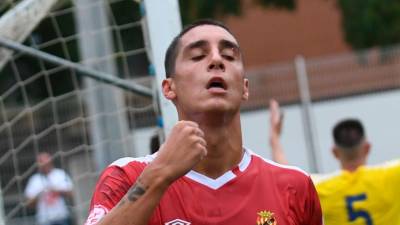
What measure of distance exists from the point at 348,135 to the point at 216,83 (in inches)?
127

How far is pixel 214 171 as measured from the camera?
11.8 ft

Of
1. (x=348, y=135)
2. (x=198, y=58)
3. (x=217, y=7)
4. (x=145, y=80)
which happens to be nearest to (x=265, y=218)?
(x=198, y=58)

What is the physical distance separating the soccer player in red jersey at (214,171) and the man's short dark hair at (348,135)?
9.11 feet

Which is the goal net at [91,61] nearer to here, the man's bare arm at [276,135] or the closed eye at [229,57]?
the man's bare arm at [276,135]

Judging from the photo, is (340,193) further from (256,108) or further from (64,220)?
(256,108)

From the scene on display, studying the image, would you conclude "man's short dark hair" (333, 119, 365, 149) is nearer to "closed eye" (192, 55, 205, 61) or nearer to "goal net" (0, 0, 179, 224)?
"goal net" (0, 0, 179, 224)

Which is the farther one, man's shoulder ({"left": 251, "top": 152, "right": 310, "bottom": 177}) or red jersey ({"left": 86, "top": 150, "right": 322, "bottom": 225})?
man's shoulder ({"left": 251, "top": 152, "right": 310, "bottom": 177})

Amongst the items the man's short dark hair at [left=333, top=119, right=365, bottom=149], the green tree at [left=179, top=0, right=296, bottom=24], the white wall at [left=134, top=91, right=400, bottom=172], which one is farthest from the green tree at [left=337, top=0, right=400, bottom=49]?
the man's short dark hair at [left=333, top=119, right=365, bottom=149]

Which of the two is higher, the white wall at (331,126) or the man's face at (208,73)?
the man's face at (208,73)

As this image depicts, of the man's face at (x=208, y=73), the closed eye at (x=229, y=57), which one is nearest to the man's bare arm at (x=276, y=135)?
the man's face at (x=208, y=73)

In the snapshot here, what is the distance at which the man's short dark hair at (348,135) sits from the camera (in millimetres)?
6453

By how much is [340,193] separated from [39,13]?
7.13ft

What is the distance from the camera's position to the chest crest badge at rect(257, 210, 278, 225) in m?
3.48

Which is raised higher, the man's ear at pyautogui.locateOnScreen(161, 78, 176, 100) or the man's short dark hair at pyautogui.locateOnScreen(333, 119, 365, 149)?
the man's ear at pyautogui.locateOnScreen(161, 78, 176, 100)
